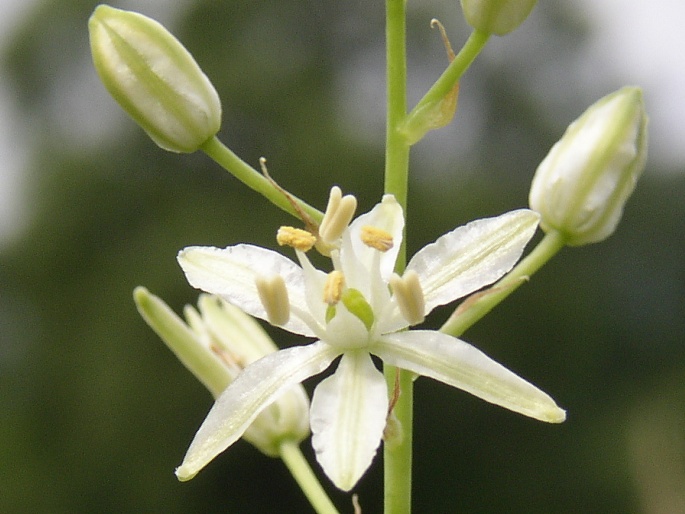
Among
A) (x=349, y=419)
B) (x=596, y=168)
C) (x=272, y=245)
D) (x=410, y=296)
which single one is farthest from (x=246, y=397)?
(x=272, y=245)

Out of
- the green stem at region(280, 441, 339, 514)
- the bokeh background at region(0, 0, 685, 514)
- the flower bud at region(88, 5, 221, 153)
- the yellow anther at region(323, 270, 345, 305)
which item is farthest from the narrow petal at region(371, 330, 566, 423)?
the bokeh background at region(0, 0, 685, 514)

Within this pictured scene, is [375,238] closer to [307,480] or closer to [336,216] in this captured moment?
[336,216]

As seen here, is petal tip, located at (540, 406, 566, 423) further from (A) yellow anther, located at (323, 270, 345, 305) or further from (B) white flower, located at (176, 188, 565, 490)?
(A) yellow anther, located at (323, 270, 345, 305)

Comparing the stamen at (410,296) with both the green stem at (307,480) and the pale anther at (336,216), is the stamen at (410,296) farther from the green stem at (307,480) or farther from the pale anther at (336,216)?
the green stem at (307,480)

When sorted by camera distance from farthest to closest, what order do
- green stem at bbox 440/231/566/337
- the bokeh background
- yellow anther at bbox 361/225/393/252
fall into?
the bokeh background < green stem at bbox 440/231/566/337 < yellow anther at bbox 361/225/393/252

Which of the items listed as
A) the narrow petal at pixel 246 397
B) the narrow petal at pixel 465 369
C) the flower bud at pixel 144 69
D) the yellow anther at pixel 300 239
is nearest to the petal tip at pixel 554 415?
the narrow petal at pixel 465 369

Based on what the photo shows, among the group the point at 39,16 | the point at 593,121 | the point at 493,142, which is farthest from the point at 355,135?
the point at 593,121

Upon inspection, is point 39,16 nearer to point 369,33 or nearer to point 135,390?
point 369,33
